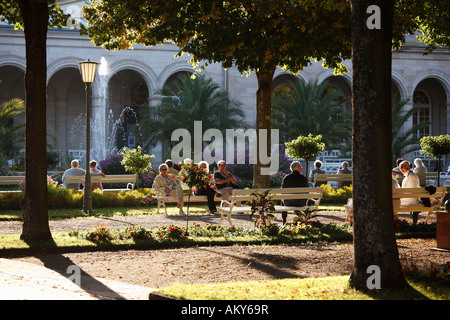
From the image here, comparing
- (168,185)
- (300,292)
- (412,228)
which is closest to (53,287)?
(300,292)

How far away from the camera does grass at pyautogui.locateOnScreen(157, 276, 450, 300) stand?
5.22m

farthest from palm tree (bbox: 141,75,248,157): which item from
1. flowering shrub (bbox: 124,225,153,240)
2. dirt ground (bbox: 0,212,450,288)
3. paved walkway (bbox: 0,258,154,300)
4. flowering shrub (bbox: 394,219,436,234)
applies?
paved walkway (bbox: 0,258,154,300)

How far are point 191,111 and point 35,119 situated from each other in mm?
16969

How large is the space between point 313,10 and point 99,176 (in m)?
7.48

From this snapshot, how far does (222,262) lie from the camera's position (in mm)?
7879

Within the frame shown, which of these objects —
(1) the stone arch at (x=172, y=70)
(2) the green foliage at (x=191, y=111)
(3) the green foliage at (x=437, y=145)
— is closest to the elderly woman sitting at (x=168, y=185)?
(3) the green foliage at (x=437, y=145)

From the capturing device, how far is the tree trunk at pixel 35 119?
903cm

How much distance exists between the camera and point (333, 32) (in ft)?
44.2

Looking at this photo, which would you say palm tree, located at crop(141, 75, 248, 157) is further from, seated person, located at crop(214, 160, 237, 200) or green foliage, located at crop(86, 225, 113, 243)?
green foliage, located at crop(86, 225, 113, 243)

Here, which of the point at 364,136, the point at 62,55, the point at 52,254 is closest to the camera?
the point at 364,136

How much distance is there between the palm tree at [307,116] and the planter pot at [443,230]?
730 inches
